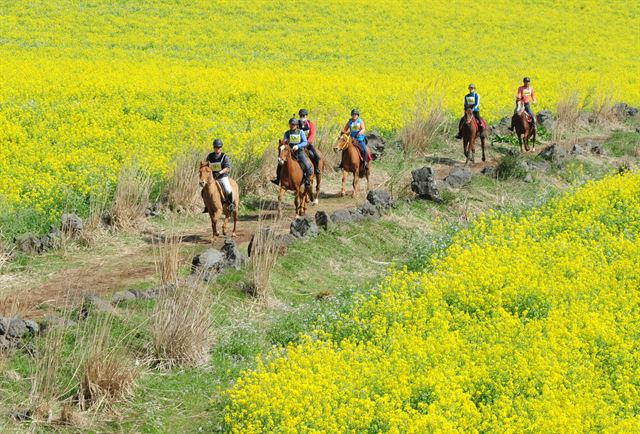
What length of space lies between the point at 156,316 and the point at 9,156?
1126cm

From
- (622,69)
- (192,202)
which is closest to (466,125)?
(192,202)

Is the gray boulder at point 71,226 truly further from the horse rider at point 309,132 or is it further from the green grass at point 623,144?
the green grass at point 623,144

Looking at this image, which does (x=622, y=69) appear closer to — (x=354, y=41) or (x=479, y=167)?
(x=354, y=41)

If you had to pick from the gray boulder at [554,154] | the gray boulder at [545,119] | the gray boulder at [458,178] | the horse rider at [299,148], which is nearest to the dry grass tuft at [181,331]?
the horse rider at [299,148]

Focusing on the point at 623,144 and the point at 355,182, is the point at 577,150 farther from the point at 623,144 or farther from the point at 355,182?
the point at 355,182

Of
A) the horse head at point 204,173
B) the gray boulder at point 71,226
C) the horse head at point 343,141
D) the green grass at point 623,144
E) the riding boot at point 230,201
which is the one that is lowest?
the green grass at point 623,144

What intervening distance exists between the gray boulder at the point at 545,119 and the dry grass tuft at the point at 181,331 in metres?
21.3

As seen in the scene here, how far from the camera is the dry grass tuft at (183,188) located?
63.1ft

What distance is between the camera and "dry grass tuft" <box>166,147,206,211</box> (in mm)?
19219

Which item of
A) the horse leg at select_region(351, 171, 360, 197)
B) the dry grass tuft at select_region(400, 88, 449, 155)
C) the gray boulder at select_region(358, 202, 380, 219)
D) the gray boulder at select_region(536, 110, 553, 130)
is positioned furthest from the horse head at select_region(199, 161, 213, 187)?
the gray boulder at select_region(536, 110, 553, 130)

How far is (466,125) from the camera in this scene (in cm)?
2522

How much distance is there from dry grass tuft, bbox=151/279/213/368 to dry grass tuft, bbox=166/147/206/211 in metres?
6.83

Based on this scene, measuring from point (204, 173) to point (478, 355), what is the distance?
7.12 meters

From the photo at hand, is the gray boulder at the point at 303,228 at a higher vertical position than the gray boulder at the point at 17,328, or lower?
lower
